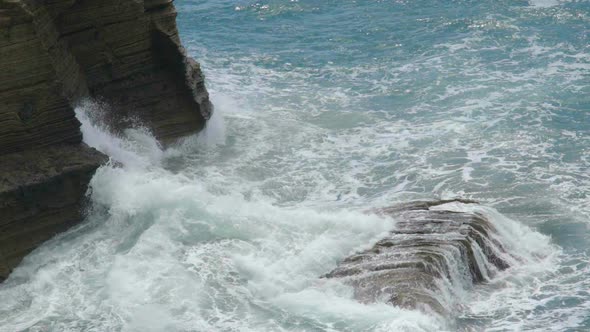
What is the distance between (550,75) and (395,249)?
33.7 feet

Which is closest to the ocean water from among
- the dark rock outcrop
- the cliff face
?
the dark rock outcrop

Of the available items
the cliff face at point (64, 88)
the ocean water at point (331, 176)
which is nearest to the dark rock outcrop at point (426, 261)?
the ocean water at point (331, 176)

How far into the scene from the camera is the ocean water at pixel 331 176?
43.4 feet

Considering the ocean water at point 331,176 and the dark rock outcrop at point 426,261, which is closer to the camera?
the dark rock outcrop at point 426,261

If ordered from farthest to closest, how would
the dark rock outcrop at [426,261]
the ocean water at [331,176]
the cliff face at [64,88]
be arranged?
the cliff face at [64,88], the ocean water at [331,176], the dark rock outcrop at [426,261]

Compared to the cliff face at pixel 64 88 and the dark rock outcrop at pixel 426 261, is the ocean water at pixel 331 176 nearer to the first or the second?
the dark rock outcrop at pixel 426 261

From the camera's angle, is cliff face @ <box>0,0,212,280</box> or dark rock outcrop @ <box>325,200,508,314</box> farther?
cliff face @ <box>0,0,212,280</box>

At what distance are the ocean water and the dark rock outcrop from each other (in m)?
0.24

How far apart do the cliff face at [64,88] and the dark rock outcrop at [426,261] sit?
4.88 metres

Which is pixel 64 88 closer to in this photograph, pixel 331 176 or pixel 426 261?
pixel 331 176

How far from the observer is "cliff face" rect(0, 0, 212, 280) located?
47.5 feet

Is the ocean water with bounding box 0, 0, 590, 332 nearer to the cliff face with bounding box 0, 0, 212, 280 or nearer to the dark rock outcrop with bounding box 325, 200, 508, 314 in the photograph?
the dark rock outcrop with bounding box 325, 200, 508, 314

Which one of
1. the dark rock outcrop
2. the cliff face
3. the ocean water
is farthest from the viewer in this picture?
the cliff face

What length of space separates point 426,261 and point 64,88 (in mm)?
6850
